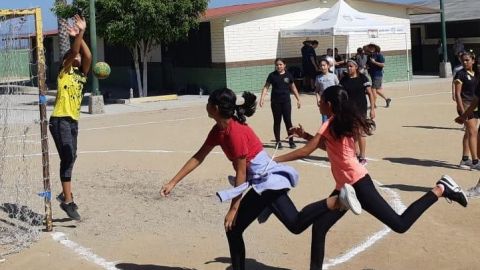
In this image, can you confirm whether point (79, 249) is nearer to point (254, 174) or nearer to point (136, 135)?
point (254, 174)

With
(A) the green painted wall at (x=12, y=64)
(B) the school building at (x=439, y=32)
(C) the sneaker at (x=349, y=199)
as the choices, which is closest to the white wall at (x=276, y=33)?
(B) the school building at (x=439, y=32)

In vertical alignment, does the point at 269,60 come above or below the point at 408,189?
above

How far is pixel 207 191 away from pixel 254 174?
13.4 feet

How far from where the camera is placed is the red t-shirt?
508cm

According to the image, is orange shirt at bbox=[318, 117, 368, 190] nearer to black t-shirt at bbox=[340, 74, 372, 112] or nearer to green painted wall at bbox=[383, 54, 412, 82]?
black t-shirt at bbox=[340, 74, 372, 112]

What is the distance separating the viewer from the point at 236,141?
508cm

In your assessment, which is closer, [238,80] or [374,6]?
[238,80]

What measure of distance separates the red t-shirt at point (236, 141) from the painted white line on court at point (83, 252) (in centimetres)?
171

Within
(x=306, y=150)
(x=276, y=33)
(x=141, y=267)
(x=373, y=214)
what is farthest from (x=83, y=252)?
(x=276, y=33)

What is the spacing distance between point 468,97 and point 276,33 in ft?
56.0

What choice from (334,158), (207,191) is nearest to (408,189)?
(207,191)

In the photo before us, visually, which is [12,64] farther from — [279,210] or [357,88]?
[357,88]

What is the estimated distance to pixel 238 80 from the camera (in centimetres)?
2639

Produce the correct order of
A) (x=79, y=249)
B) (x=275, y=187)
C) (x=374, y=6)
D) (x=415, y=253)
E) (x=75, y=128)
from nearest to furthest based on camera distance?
(x=275, y=187)
(x=415, y=253)
(x=79, y=249)
(x=75, y=128)
(x=374, y=6)
